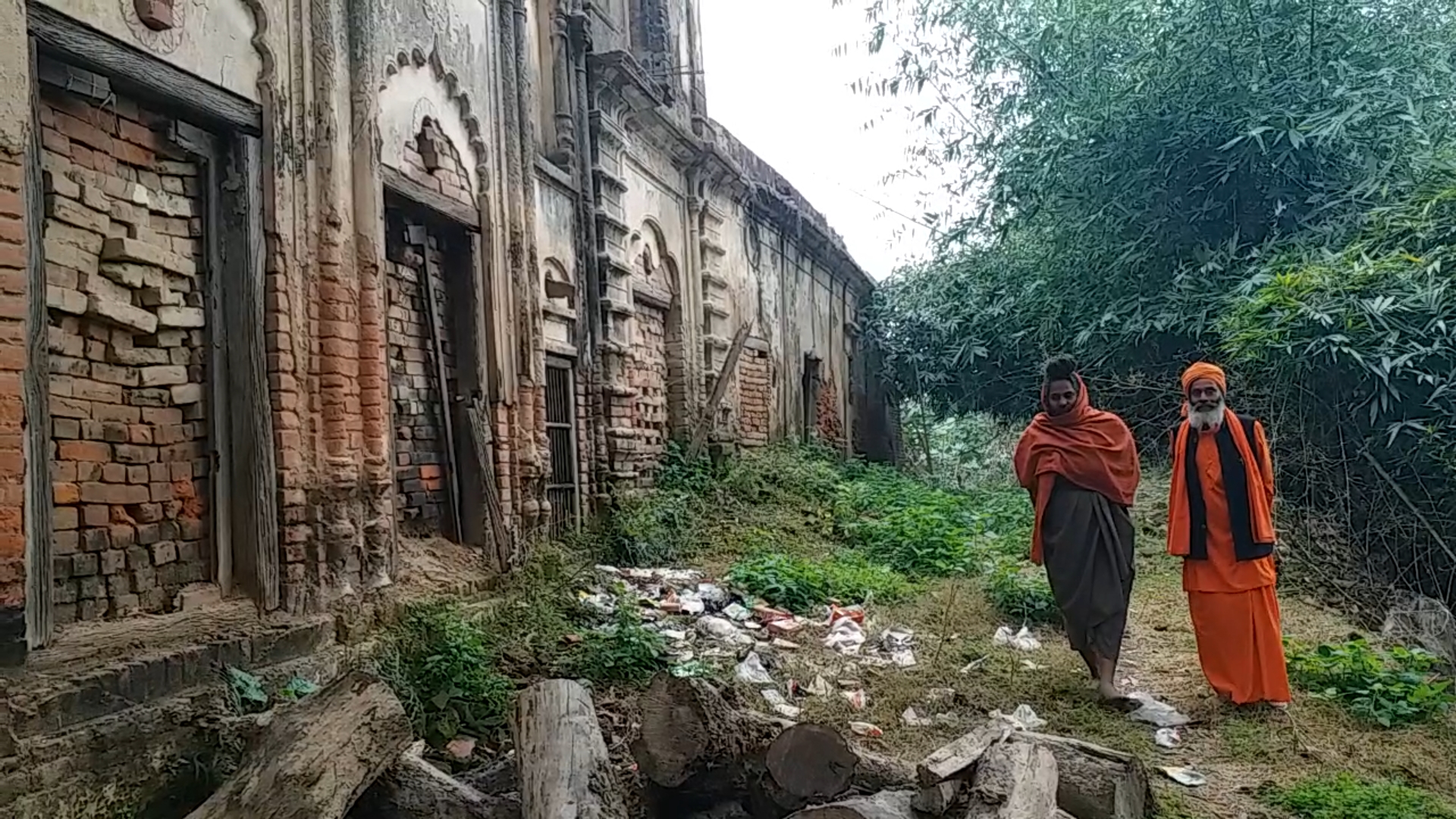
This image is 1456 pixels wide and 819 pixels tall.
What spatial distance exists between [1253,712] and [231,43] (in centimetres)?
544

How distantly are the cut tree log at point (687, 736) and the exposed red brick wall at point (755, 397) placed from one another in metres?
8.44

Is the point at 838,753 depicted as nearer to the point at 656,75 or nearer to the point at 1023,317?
the point at 656,75

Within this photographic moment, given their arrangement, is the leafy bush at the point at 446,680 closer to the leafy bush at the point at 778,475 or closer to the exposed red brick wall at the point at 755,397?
the leafy bush at the point at 778,475

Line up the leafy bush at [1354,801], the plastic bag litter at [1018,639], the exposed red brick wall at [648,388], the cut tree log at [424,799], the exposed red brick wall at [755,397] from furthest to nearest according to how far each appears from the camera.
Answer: the exposed red brick wall at [755,397]
the exposed red brick wall at [648,388]
the plastic bag litter at [1018,639]
the leafy bush at [1354,801]
the cut tree log at [424,799]

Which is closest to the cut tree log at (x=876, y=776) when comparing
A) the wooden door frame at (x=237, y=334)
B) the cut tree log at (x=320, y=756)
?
the cut tree log at (x=320, y=756)

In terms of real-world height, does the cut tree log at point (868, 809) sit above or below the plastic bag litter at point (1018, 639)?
above

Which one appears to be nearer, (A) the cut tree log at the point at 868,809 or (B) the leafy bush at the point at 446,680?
(A) the cut tree log at the point at 868,809

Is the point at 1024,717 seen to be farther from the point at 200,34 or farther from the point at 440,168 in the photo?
the point at 200,34

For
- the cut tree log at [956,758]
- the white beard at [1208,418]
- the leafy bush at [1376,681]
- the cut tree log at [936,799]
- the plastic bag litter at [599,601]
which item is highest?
the white beard at [1208,418]

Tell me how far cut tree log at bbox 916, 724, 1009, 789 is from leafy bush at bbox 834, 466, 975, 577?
5.30m

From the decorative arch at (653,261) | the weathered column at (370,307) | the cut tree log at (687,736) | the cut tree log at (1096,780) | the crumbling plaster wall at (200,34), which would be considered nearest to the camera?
the cut tree log at (687,736)

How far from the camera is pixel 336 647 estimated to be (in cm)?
449

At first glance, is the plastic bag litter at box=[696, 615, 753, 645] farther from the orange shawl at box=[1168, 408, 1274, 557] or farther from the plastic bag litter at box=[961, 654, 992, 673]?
the orange shawl at box=[1168, 408, 1274, 557]

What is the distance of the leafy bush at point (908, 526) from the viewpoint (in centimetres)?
873
